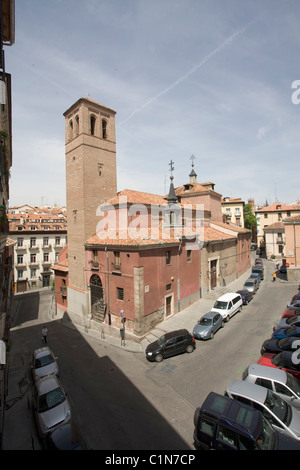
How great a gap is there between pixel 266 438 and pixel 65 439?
6.91m

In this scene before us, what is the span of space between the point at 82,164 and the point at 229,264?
22.4m

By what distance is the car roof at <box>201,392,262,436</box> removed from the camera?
25.1ft

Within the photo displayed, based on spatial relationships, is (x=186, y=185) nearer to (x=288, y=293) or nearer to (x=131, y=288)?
(x=288, y=293)

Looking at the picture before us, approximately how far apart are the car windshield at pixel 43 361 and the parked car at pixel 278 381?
37.8 ft

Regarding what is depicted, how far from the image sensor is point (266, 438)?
760 cm

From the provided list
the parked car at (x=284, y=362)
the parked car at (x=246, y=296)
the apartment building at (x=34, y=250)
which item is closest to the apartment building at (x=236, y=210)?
the parked car at (x=246, y=296)

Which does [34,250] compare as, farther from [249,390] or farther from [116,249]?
[249,390]

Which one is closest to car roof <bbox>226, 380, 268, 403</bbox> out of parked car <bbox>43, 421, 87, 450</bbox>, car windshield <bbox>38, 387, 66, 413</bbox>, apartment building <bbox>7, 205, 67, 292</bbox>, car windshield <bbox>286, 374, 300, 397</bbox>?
car windshield <bbox>286, 374, 300, 397</bbox>

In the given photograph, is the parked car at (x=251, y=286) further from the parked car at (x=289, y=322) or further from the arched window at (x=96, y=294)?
the arched window at (x=96, y=294)

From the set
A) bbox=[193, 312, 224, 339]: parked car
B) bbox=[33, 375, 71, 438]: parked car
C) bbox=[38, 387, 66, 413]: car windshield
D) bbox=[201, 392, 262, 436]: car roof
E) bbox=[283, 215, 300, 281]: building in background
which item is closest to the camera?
bbox=[201, 392, 262, 436]: car roof

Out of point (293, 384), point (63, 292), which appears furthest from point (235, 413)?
point (63, 292)

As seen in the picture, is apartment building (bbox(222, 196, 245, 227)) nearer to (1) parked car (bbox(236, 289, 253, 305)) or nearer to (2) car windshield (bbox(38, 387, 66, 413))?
(1) parked car (bbox(236, 289, 253, 305))

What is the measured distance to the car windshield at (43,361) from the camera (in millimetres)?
14755

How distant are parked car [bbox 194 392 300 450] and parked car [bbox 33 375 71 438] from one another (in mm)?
A: 5664
